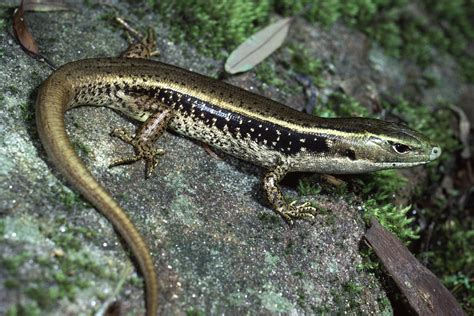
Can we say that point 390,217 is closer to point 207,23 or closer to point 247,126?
point 247,126

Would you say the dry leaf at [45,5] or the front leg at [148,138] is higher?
the dry leaf at [45,5]

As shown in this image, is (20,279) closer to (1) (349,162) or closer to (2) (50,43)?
(2) (50,43)

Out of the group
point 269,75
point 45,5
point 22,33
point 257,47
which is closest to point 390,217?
point 269,75

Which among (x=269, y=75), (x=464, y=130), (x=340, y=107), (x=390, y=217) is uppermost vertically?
(x=269, y=75)

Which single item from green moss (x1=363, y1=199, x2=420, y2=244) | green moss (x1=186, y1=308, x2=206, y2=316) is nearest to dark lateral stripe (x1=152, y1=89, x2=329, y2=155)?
green moss (x1=363, y1=199, x2=420, y2=244)

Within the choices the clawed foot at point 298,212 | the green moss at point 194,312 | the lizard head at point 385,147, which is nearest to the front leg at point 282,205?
the clawed foot at point 298,212

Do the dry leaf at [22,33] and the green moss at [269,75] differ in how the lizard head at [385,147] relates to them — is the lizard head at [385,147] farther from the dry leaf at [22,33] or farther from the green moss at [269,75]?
the dry leaf at [22,33]

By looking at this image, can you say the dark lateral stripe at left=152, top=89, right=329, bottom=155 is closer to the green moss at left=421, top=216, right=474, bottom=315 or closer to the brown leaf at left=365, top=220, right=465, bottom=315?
the brown leaf at left=365, top=220, right=465, bottom=315
